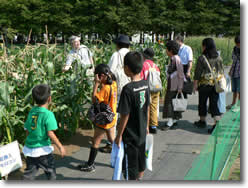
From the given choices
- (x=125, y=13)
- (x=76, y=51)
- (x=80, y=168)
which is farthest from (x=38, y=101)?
(x=125, y=13)

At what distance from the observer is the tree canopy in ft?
105

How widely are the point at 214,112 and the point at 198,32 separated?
34829 millimetres

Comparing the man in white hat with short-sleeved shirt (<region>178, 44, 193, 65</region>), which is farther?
short-sleeved shirt (<region>178, 44, 193, 65</region>)

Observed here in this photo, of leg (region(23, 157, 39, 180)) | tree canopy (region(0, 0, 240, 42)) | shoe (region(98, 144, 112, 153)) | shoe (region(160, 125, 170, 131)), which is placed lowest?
shoe (region(98, 144, 112, 153))

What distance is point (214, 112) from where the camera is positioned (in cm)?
598

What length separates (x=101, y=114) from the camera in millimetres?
4223

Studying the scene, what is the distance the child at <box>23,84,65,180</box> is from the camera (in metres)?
3.19

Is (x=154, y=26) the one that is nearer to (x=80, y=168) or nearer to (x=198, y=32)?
(x=198, y=32)

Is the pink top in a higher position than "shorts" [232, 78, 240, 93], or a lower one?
higher

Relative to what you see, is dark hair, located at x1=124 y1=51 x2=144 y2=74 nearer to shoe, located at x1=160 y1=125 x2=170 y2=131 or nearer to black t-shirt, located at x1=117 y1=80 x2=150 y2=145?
black t-shirt, located at x1=117 y1=80 x2=150 y2=145

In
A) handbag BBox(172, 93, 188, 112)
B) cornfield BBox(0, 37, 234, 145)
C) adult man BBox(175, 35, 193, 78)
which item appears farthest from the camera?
adult man BBox(175, 35, 193, 78)

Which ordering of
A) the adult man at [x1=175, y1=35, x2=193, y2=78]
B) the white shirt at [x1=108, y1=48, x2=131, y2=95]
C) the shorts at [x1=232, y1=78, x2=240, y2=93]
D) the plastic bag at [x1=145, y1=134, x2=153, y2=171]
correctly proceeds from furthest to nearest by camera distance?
the shorts at [x1=232, y1=78, x2=240, y2=93]
the adult man at [x1=175, y1=35, x2=193, y2=78]
the white shirt at [x1=108, y1=48, x2=131, y2=95]
the plastic bag at [x1=145, y1=134, x2=153, y2=171]

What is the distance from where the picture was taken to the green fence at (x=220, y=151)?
272cm

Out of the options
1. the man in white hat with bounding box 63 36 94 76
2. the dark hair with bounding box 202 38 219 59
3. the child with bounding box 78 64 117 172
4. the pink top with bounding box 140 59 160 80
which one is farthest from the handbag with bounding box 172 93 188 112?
the child with bounding box 78 64 117 172
